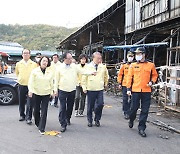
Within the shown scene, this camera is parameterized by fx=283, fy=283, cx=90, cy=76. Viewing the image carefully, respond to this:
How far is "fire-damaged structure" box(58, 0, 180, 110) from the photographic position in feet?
32.4

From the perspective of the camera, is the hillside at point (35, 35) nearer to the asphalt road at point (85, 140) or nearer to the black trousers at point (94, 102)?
the black trousers at point (94, 102)

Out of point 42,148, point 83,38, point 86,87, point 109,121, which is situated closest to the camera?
point 42,148

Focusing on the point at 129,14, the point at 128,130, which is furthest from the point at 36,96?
the point at 129,14

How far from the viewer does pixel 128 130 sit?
658cm

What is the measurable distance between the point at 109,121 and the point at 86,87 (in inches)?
50.3

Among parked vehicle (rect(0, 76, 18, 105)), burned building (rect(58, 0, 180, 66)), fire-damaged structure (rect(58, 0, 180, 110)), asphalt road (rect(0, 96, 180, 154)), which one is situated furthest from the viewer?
burned building (rect(58, 0, 180, 66))

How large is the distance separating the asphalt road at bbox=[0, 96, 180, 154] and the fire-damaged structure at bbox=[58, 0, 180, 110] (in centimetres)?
270

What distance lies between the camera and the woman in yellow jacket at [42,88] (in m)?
6.28

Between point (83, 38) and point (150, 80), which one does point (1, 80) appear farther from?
point (83, 38)

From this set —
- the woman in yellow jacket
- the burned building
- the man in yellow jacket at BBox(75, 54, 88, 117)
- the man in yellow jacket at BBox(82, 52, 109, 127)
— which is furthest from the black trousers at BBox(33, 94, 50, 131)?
the burned building

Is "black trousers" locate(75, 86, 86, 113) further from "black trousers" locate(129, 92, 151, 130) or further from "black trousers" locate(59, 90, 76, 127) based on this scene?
"black trousers" locate(129, 92, 151, 130)

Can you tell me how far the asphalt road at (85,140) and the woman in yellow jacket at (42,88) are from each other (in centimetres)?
45

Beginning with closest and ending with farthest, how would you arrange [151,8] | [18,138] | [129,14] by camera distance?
[18,138]
[151,8]
[129,14]

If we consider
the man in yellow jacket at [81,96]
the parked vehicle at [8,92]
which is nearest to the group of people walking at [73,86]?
the man in yellow jacket at [81,96]
